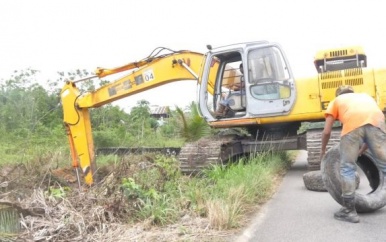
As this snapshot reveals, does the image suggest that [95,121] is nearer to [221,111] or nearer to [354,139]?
[221,111]

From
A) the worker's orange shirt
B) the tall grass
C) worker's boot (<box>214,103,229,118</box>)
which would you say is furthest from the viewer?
worker's boot (<box>214,103,229,118</box>)

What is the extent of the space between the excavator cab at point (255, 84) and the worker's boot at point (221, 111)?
0.19 ft

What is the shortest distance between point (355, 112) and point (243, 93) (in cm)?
463

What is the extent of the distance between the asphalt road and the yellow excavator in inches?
95.4

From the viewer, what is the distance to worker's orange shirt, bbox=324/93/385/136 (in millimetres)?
5508

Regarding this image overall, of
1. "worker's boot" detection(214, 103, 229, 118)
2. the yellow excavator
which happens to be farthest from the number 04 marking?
"worker's boot" detection(214, 103, 229, 118)

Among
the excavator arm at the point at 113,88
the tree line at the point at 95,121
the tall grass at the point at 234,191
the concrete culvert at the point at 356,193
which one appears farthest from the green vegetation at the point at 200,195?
the tree line at the point at 95,121

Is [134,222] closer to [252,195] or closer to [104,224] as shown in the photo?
[104,224]

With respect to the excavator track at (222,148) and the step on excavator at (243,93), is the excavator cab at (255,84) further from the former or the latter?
the excavator track at (222,148)

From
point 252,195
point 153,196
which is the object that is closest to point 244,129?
point 252,195

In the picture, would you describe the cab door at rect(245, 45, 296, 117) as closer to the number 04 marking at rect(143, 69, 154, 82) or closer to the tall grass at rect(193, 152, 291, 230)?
the tall grass at rect(193, 152, 291, 230)

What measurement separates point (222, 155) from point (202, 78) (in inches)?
72.5

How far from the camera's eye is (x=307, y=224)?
5.25 meters

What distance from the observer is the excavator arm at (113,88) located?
10.0 metres
